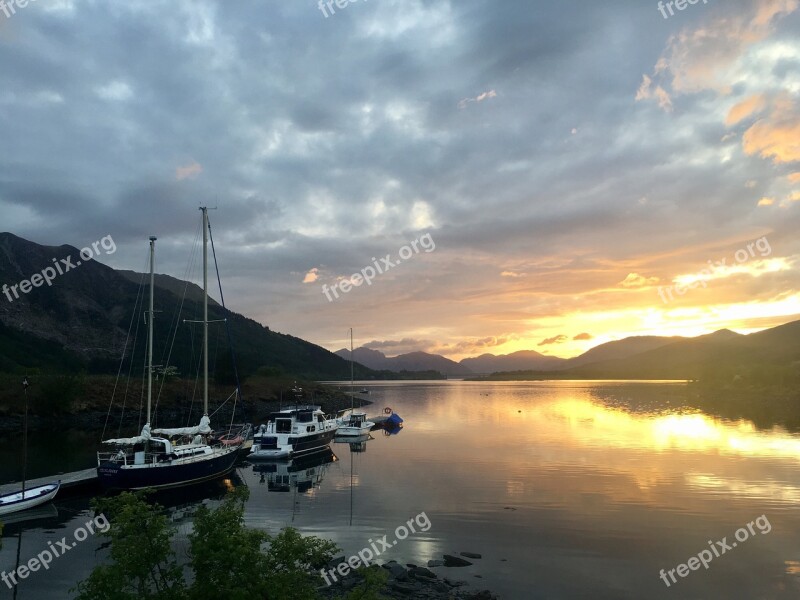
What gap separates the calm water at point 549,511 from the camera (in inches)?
1014

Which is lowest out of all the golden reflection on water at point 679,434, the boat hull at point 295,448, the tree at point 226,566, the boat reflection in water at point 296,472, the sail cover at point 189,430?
the golden reflection on water at point 679,434

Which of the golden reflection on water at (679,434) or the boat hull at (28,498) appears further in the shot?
the golden reflection on water at (679,434)

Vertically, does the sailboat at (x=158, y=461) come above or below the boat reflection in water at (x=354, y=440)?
above

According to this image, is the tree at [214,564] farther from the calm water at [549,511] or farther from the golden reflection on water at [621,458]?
the golden reflection on water at [621,458]

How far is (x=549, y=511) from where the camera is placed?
37.4 m

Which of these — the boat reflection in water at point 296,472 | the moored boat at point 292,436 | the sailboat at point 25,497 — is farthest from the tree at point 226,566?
the moored boat at point 292,436

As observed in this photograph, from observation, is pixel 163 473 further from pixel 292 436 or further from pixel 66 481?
pixel 292 436

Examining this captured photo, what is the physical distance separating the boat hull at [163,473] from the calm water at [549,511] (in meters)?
2.59

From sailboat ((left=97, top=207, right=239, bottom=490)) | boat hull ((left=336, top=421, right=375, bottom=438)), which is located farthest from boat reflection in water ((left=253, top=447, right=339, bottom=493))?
boat hull ((left=336, top=421, right=375, bottom=438))

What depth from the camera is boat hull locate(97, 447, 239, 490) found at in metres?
40.9

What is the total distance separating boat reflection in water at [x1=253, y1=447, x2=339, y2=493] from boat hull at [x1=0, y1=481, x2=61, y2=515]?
53.6ft

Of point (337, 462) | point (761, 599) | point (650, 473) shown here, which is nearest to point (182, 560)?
point (761, 599)

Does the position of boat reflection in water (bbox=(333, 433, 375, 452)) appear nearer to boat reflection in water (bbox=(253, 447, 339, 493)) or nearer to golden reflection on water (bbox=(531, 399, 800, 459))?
boat reflection in water (bbox=(253, 447, 339, 493))

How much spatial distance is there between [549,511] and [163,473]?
31156 mm
